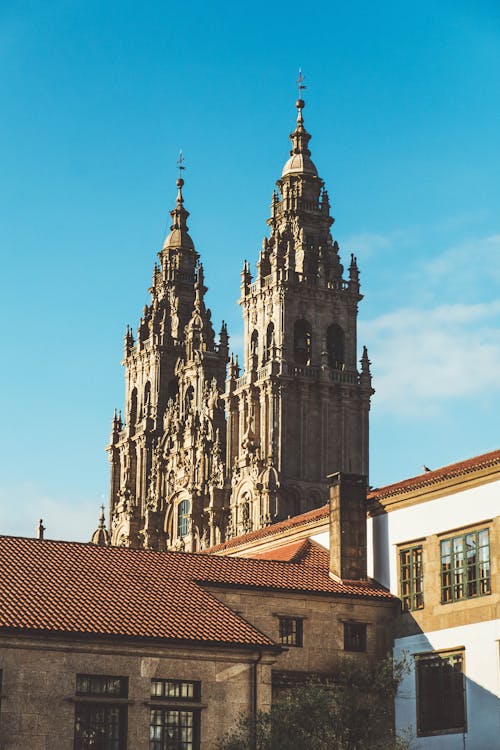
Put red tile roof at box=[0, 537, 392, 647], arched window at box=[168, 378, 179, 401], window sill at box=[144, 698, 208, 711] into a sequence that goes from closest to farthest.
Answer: window sill at box=[144, 698, 208, 711] → red tile roof at box=[0, 537, 392, 647] → arched window at box=[168, 378, 179, 401]

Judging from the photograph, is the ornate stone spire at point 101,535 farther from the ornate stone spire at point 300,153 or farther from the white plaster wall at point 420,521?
the white plaster wall at point 420,521

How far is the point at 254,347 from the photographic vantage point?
105312 millimetres

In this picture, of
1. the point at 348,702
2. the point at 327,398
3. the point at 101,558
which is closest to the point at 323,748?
the point at 348,702

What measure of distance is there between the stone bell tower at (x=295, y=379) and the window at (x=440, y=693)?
47.7 meters

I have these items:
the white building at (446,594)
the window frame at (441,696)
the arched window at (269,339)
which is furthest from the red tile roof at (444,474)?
the arched window at (269,339)

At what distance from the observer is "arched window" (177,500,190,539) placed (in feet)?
360

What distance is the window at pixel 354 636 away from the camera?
1919 inches

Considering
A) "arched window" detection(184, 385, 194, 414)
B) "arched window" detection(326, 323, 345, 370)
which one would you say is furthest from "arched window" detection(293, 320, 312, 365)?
"arched window" detection(184, 385, 194, 414)

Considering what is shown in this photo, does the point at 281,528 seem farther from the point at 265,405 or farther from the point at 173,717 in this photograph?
the point at 265,405

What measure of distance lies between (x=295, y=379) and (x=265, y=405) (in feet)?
9.62

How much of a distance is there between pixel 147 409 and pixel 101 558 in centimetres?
7416

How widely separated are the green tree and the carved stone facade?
48.6m

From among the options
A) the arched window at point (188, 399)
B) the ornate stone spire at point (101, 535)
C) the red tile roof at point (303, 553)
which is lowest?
the red tile roof at point (303, 553)

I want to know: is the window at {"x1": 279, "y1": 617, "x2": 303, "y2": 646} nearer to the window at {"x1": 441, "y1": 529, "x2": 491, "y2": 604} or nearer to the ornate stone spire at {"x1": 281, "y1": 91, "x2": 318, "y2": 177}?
the window at {"x1": 441, "y1": 529, "x2": 491, "y2": 604}
